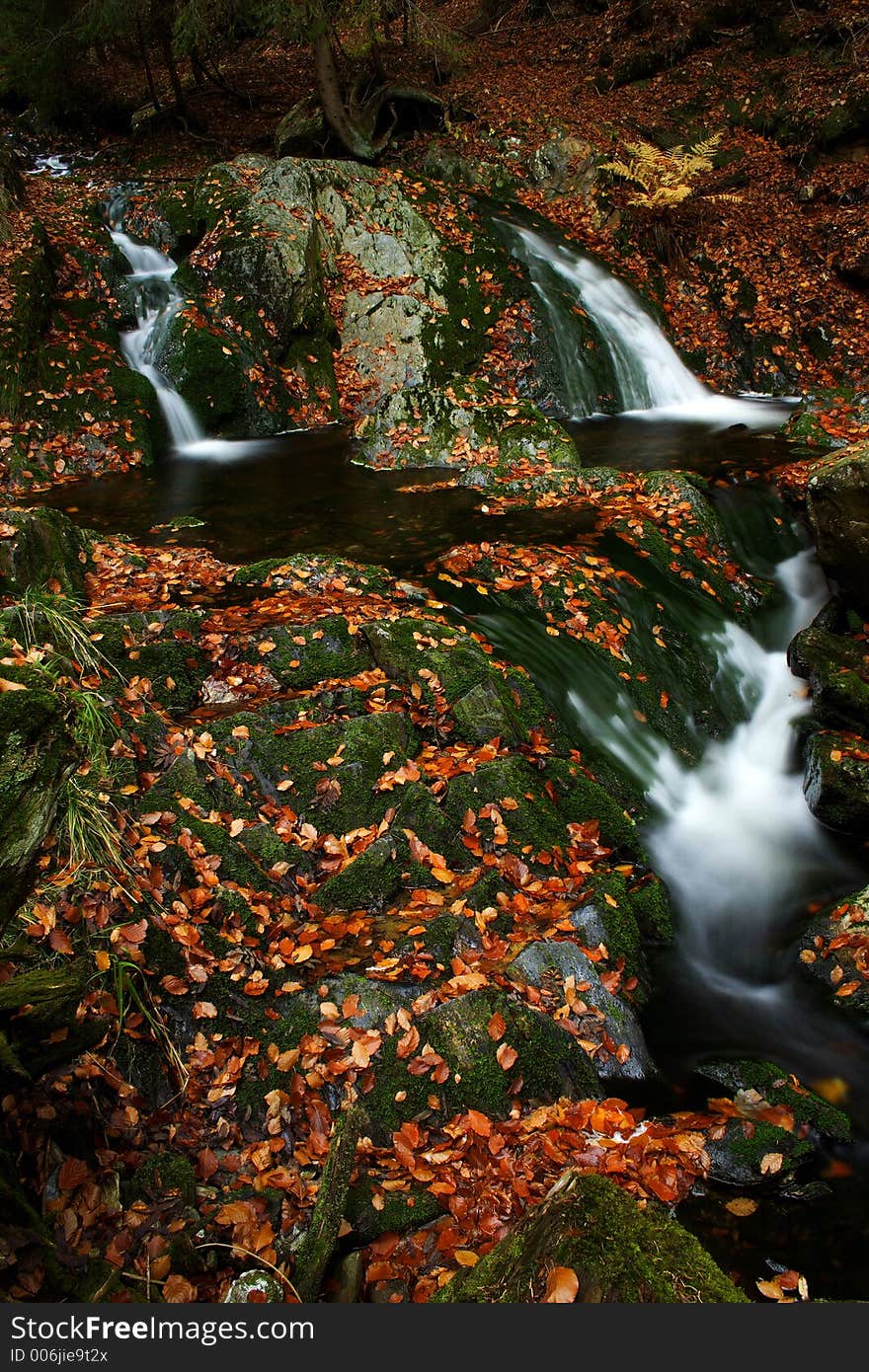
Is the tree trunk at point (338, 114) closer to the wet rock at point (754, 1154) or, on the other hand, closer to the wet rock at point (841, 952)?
the wet rock at point (841, 952)

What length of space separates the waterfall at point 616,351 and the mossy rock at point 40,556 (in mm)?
8340

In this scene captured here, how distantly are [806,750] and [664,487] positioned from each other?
11.1 feet

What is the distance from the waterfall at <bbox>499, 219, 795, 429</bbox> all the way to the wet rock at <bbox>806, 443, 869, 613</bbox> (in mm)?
5226

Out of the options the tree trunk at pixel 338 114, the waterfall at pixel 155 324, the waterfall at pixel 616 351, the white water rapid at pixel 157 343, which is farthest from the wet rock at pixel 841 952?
the tree trunk at pixel 338 114

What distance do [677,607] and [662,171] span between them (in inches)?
421

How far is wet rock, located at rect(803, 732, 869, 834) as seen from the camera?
561cm

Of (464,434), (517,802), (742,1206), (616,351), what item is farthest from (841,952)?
(616,351)

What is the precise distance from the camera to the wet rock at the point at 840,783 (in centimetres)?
561

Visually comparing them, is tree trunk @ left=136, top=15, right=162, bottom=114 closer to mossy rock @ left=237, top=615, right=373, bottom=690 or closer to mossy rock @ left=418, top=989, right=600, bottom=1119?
mossy rock @ left=237, top=615, right=373, bottom=690

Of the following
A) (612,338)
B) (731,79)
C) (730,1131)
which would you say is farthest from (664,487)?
(731,79)

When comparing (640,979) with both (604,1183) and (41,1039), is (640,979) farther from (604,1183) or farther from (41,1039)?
(41,1039)

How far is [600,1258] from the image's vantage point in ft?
6.63

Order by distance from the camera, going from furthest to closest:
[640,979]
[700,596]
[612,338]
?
1. [612,338]
2. [700,596]
3. [640,979]

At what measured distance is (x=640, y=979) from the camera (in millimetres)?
4469
